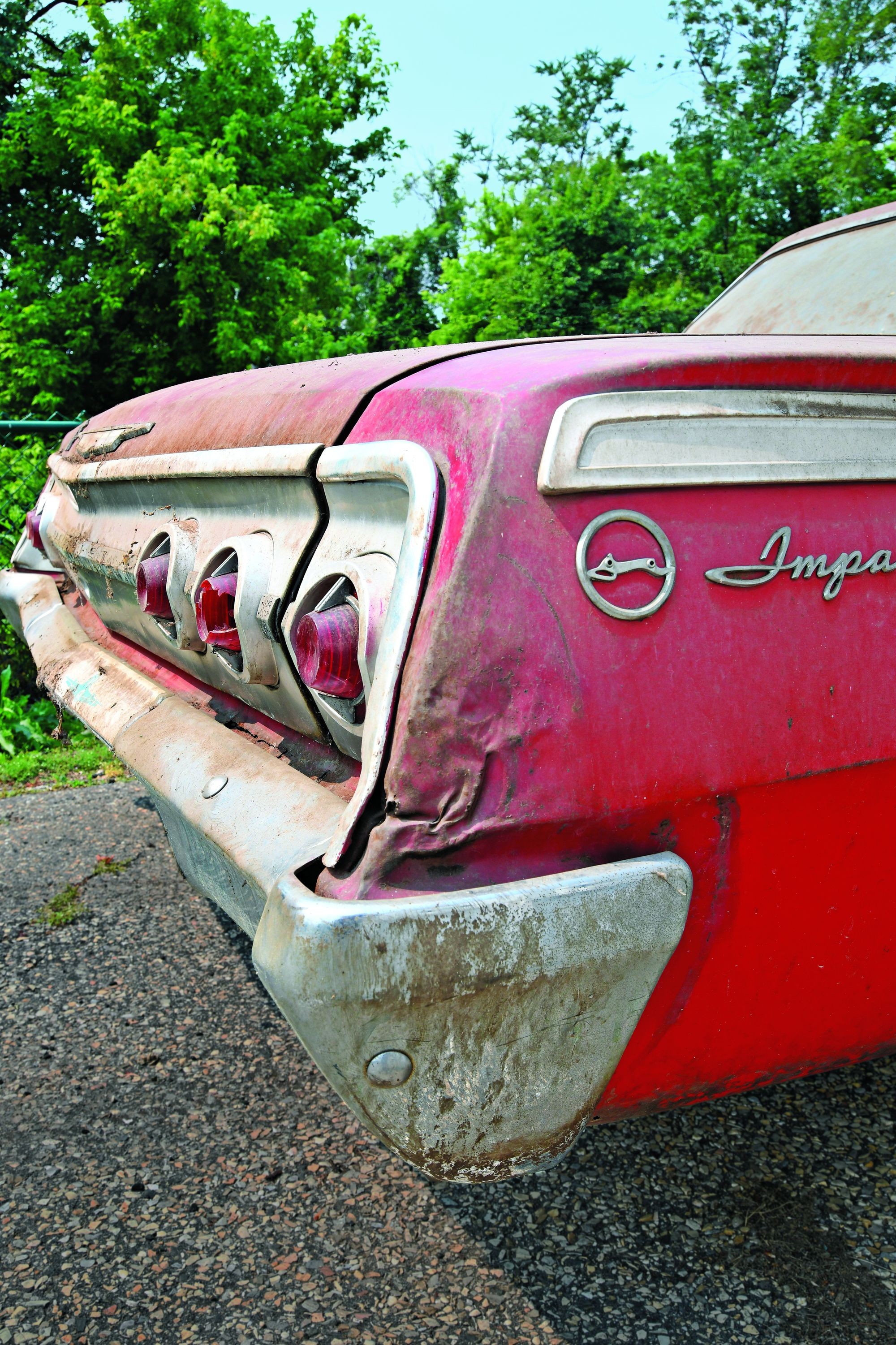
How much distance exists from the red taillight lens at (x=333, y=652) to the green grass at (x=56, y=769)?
3424mm

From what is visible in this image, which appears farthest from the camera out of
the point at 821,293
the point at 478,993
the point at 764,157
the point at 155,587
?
the point at 764,157

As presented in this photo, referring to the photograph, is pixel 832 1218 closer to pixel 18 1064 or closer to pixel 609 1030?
pixel 609 1030

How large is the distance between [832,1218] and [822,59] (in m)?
31.0

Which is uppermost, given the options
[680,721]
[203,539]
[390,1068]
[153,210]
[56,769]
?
[153,210]

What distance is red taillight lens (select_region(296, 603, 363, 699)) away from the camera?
130cm

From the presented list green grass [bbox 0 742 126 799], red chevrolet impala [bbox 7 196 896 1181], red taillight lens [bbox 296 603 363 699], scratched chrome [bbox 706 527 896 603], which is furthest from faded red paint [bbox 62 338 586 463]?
green grass [bbox 0 742 126 799]

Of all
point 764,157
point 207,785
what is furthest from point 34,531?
point 764,157

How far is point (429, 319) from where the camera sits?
2752cm

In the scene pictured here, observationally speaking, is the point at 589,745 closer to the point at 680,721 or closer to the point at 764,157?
the point at 680,721

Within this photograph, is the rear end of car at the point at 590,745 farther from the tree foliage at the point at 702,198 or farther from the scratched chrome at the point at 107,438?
the tree foliage at the point at 702,198

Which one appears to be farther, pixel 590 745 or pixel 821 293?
pixel 821 293

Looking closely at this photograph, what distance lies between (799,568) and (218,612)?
0.89m

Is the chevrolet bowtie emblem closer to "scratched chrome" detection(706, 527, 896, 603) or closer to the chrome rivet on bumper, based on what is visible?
"scratched chrome" detection(706, 527, 896, 603)

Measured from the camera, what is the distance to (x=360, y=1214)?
1804 millimetres
